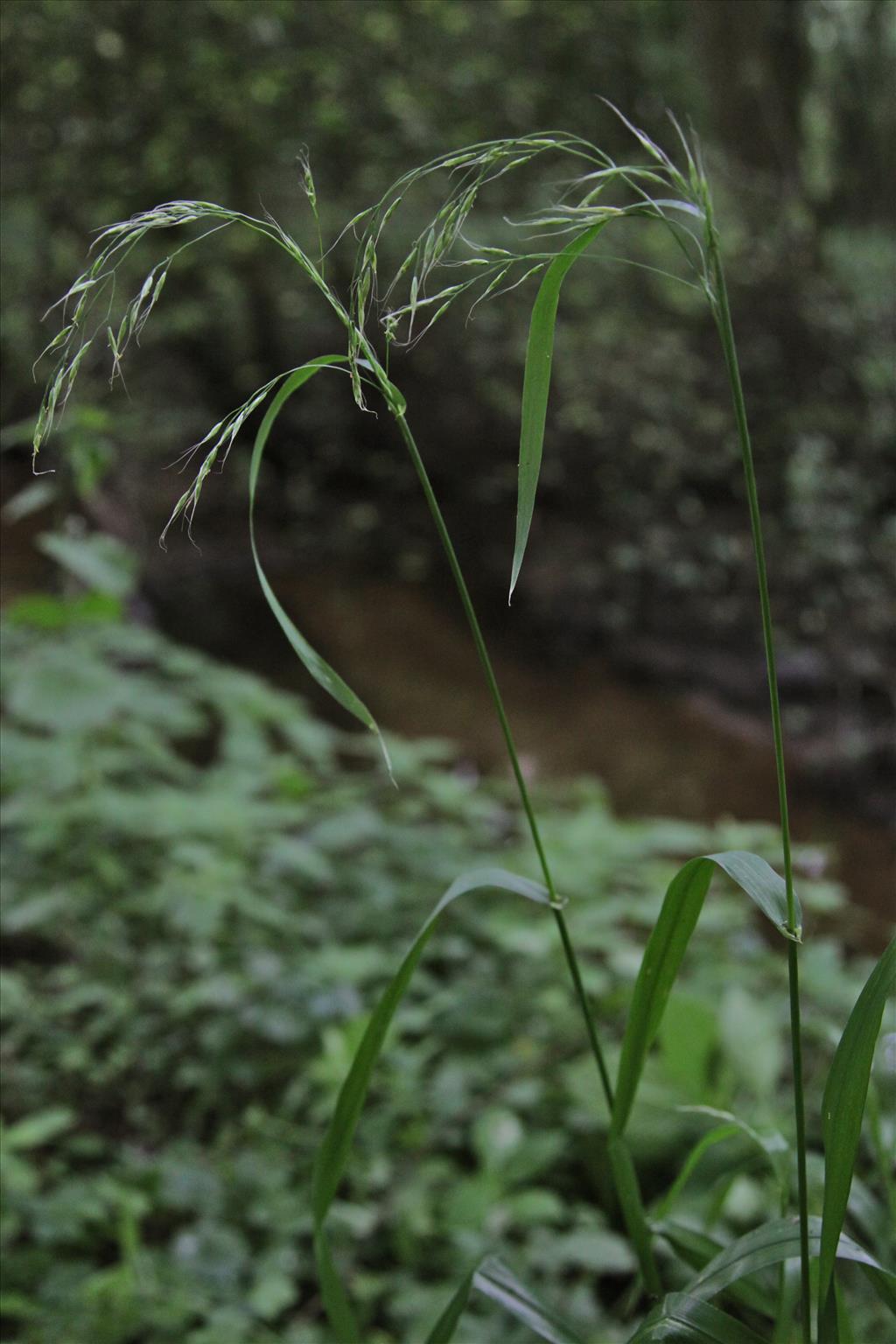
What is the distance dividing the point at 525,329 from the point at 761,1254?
4.59 meters

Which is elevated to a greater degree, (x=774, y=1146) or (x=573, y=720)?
(x=774, y=1146)

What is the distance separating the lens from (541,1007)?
5.94 ft

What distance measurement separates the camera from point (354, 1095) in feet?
2.39

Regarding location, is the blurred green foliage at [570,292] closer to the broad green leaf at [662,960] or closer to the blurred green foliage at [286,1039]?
the blurred green foliage at [286,1039]

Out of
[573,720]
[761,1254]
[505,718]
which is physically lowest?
[573,720]

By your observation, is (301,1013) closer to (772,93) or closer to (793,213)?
(793,213)

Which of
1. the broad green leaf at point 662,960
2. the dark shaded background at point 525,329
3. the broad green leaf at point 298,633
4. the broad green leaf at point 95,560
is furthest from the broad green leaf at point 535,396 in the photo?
the dark shaded background at point 525,329

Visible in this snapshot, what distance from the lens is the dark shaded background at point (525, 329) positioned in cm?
414

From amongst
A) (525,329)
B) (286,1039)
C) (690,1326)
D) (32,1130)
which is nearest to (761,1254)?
(690,1326)

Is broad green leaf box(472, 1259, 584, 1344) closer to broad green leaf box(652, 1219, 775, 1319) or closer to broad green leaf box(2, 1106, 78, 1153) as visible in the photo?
broad green leaf box(652, 1219, 775, 1319)

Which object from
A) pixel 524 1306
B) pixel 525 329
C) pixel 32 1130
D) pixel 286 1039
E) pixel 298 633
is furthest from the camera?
pixel 525 329

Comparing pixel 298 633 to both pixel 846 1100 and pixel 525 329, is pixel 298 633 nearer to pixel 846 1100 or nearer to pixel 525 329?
pixel 846 1100

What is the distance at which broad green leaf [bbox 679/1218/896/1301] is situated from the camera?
2.15 feet

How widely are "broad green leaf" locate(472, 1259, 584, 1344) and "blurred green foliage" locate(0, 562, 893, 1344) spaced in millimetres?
170
